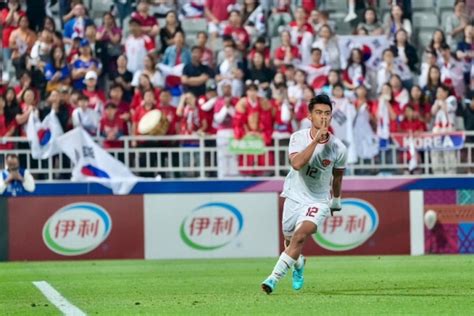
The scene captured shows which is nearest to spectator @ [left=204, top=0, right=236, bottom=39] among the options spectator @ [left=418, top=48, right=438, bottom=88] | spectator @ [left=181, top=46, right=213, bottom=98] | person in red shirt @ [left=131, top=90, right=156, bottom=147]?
spectator @ [left=181, top=46, right=213, bottom=98]

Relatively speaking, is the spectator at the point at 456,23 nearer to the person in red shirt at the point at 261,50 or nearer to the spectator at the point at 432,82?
the spectator at the point at 432,82

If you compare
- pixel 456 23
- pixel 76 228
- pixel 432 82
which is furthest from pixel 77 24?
pixel 456 23

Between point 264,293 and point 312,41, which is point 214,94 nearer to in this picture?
point 312,41

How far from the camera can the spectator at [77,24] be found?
2444cm

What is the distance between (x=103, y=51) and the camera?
24031 millimetres

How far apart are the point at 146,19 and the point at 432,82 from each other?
210 inches

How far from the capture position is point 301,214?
1302 cm

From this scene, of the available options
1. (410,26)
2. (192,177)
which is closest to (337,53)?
(410,26)

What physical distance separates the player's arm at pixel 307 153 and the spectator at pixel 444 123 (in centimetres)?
1012

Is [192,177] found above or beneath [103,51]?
beneath

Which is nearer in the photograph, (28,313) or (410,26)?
(28,313)

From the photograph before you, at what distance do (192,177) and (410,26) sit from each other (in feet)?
19.2

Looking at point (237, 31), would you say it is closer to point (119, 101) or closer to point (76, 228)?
point (119, 101)

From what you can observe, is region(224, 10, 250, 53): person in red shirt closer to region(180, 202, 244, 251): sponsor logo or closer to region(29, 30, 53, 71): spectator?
region(29, 30, 53, 71): spectator
